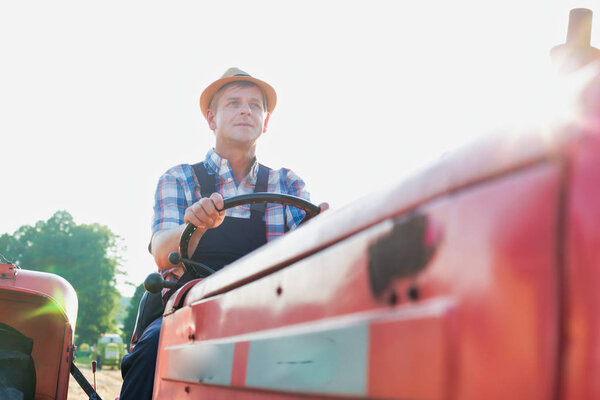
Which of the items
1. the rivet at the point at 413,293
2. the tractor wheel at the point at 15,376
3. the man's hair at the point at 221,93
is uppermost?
the man's hair at the point at 221,93

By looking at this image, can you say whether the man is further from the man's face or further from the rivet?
the rivet

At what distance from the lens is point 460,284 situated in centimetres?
65

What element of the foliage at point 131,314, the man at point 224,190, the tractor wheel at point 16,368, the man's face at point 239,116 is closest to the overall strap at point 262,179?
the man at point 224,190

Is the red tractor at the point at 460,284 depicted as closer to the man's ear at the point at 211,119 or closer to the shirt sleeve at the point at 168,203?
the shirt sleeve at the point at 168,203

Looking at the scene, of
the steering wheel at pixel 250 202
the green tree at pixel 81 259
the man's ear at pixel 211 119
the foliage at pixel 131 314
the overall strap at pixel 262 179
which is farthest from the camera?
the green tree at pixel 81 259

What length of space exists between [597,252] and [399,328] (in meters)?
0.26

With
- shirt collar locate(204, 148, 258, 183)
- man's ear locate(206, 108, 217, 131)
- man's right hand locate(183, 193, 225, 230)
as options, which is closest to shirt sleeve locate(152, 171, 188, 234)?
shirt collar locate(204, 148, 258, 183)

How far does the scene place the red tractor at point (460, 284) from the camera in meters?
0.56

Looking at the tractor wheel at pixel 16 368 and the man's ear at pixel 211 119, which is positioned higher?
the man's ear at pixel 211 119

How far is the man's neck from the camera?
122 inches

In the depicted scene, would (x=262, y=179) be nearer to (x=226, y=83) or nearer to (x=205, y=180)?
(x=205, y=180)

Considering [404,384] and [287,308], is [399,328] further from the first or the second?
[287,308]

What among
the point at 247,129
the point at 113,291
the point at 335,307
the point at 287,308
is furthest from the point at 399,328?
the point at 113,291

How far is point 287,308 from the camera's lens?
1.07 metres
